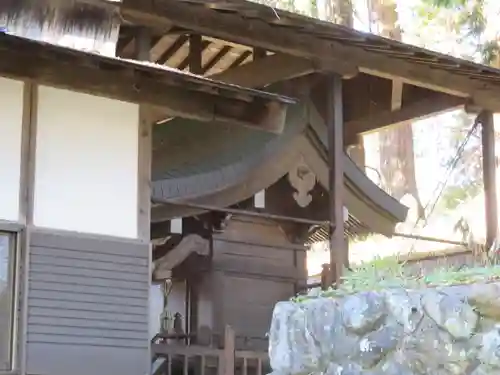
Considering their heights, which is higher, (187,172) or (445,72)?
(445,72)

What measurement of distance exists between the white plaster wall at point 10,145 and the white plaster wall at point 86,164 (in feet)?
0.58

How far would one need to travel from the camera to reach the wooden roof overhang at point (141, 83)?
25.5ft

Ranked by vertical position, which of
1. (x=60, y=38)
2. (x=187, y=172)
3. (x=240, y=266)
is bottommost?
(x=240, y=266)

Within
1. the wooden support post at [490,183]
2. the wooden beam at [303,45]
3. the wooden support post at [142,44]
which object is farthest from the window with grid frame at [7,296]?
the wooden support post at [490,183]

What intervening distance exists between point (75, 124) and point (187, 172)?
2.21 meters

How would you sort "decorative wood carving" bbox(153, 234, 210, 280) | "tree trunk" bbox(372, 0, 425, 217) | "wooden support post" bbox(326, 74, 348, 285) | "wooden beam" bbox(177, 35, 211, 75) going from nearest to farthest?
"wooden support post" bbox(326, 74, 348, 285) → "decorative wood carving" bbox(153, 234, 210, 280) → "wooden beam" bbox(177, 35, 211, 75) → "tree trunk" bbox(372, 0, 425, 217)

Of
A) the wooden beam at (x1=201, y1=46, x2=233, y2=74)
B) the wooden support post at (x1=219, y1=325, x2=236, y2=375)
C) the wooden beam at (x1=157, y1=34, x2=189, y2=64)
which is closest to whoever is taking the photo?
the wooden support post at (x1=219, y1=325, x2=236, y2=375)

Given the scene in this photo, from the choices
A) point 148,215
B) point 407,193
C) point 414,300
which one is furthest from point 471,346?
point 407,193

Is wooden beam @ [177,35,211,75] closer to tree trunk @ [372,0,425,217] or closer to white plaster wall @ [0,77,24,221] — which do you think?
white plaster wall @ [0,77,24,221]

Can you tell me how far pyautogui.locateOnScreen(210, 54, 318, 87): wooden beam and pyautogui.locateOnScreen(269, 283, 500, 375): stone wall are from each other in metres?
4.42

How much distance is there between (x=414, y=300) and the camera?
18.3 feet

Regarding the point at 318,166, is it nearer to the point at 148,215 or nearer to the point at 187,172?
the point at 187,172

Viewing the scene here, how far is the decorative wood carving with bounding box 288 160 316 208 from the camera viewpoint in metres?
11.3

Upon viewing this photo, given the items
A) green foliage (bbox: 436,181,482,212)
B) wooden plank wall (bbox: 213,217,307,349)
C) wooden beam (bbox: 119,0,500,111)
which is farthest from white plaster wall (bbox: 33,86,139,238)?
green foliage (bbox: 436,181,482,212)
